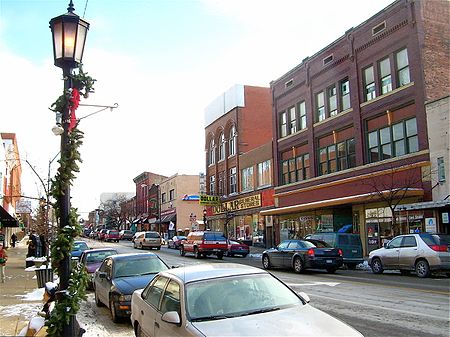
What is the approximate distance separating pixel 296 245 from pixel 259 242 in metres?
22.0

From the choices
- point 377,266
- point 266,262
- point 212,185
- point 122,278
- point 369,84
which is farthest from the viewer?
point 212,185

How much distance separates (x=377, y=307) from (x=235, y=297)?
6.49m

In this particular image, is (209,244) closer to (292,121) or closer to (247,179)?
(292,121)

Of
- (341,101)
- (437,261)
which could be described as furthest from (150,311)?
(341,101)

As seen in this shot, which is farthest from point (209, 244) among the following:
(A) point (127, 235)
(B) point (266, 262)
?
(A) point (127, 235)

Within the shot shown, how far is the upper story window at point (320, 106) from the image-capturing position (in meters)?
34.2

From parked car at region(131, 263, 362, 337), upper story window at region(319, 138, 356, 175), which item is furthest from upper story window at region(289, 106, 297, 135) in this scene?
parked car at region(131, 263, 362, 337)

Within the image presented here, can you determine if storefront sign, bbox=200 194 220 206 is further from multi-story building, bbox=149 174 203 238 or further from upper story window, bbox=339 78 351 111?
upper story window, bbox=339 78 351 111

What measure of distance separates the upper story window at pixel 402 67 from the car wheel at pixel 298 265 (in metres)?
12.9

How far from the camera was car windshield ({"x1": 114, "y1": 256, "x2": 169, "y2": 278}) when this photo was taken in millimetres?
10836

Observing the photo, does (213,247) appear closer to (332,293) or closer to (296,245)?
(296,245)

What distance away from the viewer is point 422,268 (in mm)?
17500

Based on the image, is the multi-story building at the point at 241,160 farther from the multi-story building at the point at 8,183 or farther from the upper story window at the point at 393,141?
the multi-story building at the point at 8,183

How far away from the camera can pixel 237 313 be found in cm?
499
